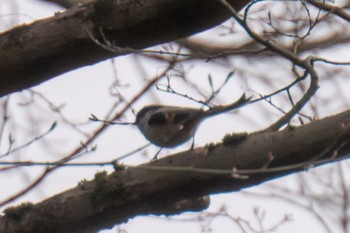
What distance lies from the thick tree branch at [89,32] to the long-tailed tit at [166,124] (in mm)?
349

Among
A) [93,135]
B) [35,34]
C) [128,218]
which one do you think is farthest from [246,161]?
[93,135]

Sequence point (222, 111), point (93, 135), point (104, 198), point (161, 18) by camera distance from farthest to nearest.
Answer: point (93, 135) < point (104, 198) < point (161, 18) < point (222, 111)

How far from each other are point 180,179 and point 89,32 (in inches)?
24.2

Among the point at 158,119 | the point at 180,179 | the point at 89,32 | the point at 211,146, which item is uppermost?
the point at 158,119

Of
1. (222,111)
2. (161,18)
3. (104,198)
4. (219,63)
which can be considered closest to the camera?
(222,111)

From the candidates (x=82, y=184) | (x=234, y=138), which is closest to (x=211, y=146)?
(x=234, y=138)

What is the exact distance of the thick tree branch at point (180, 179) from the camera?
251 cm

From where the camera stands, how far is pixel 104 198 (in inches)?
105

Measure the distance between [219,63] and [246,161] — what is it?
11.9ft

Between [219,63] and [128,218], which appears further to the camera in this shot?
[219,63]

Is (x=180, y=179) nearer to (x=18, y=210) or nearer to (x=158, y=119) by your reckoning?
(x=18, y=210)

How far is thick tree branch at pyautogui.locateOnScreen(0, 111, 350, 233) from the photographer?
251 cm

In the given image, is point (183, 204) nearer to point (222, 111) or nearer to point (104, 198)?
point (104, 198)

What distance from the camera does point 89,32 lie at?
2541 millimetres
